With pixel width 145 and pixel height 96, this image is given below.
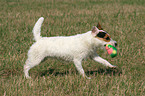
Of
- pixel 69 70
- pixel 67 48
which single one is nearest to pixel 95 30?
pixel 67 48

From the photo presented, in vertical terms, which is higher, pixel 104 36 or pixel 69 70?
pixel 104 36

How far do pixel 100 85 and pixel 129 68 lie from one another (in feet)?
4.90

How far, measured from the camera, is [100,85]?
13.8 feet

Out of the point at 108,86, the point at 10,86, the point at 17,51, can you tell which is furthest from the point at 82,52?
the point at 17,51

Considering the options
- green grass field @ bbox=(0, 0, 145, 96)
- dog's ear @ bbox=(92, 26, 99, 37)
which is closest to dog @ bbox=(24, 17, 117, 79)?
dog's ear @ bbox=(92, 26, 99, 37)

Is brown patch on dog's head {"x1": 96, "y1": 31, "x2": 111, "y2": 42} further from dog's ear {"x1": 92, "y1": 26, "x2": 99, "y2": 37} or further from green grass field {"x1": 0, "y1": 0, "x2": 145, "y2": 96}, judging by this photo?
green grass field {"x1": 0, "y1": 0, "x2": 145, "y2": 96}

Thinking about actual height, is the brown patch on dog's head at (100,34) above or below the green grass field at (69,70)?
above

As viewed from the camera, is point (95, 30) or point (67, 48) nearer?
point (95, 30)

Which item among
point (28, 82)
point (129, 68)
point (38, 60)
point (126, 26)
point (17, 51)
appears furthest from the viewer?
point (126, 26)

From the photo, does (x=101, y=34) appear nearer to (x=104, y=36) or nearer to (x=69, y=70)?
(x=104, y=36)

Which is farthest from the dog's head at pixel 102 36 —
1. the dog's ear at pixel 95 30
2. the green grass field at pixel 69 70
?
the green grass field at pixel 69 70

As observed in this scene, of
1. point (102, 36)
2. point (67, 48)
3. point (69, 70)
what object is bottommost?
point (69, 70)

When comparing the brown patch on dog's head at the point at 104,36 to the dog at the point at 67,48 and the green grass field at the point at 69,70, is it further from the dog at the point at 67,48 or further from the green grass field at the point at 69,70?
the green grass field at the point at 69,70

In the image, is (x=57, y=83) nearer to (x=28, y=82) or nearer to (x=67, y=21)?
(x=28, y=82)
